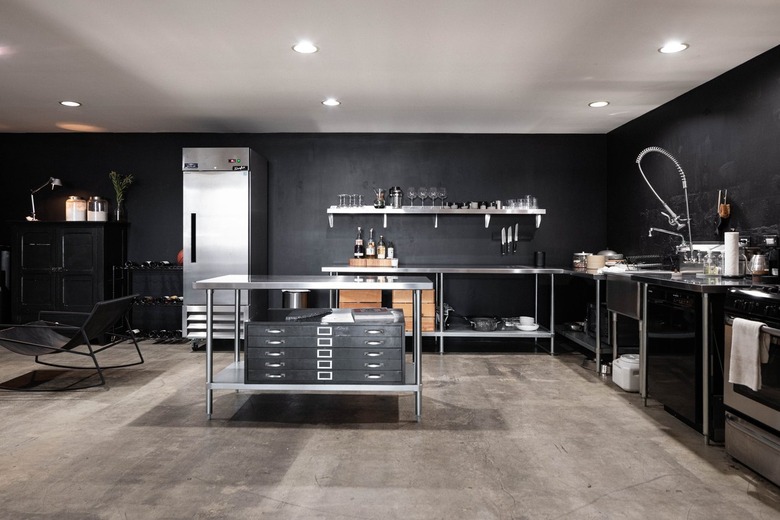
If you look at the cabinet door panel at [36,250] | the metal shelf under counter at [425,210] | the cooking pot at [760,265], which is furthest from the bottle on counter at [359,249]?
the cooking pot at [760,265]

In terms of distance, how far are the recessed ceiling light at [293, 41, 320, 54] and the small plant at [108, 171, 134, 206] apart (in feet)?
12.5

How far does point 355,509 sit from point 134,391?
9.02 ft

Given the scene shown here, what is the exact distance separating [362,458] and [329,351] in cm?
80

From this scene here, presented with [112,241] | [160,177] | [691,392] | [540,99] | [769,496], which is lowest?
[769,496]

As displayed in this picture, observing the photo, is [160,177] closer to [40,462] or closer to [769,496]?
[40,462]

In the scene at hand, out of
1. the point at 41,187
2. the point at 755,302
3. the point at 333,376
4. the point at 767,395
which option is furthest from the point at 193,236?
the point at 767,395

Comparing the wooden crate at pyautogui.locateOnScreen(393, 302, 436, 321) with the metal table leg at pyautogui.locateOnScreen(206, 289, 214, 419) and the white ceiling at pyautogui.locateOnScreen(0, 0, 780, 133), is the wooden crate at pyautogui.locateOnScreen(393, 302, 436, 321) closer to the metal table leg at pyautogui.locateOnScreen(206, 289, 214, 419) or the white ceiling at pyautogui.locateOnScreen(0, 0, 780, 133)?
the white ceiling at pyautogui.locateOnScreen(0, 0, 780, 133)

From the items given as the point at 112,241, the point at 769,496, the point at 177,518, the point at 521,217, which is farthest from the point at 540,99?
the point at 112,241

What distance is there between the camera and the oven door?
256cm

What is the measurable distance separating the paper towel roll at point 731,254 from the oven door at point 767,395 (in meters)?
1.12

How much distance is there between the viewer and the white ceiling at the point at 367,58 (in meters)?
3.36

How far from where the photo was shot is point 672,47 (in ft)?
12.8

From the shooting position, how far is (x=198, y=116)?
6012 mm

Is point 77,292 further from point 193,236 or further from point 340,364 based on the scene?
point 340,364
